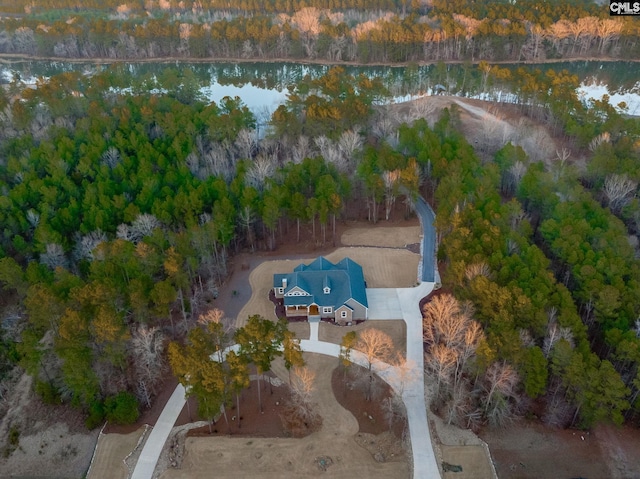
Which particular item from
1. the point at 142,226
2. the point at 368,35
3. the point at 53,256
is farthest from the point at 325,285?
the point at 368,35

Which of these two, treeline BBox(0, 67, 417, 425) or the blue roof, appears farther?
the blue roof

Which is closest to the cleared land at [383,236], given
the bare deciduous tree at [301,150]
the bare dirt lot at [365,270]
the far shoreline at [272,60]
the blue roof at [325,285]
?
the bare dirt lot at [365,270]

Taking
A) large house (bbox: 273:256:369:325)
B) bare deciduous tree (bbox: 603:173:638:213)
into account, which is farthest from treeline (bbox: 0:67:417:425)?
bare deciduous tree (bbox: 603:173:638:213)

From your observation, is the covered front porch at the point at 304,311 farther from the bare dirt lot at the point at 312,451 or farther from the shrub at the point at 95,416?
the shrub at the point at 95,416

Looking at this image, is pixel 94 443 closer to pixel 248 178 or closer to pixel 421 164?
pixel 248 178

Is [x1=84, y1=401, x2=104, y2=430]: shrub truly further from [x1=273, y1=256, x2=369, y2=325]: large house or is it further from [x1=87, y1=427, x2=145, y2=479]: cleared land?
[x1=273, y1=256, x2=369, y2=325]: large house

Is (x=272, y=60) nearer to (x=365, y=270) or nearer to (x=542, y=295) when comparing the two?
(x=365, y=270)

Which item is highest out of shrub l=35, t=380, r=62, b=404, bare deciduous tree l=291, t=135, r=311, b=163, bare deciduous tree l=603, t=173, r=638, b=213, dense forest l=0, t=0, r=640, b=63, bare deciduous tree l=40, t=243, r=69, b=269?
dense forest l=0, t=0, r=640, b=63
